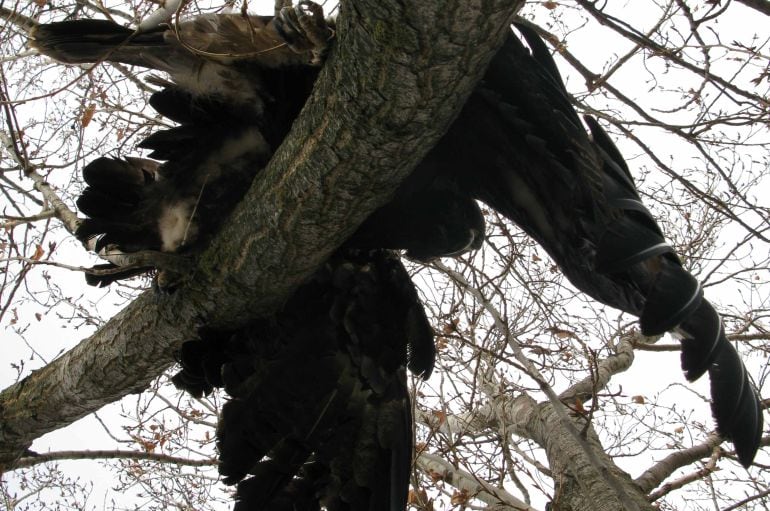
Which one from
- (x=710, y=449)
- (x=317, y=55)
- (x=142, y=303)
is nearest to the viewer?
(x=317, y=55)

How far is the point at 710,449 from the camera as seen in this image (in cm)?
340

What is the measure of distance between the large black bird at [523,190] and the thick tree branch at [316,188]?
27cm

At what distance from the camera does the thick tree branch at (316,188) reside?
1188 millimetres

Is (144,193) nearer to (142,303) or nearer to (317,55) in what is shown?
(142,303)

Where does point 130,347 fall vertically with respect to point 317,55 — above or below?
below

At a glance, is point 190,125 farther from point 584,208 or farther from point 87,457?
point 87,457

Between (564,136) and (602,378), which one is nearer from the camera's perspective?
(564,136)

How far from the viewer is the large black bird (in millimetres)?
1539

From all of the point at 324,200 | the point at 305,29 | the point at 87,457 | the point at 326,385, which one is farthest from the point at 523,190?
the point at 87,457

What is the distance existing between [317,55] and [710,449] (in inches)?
119

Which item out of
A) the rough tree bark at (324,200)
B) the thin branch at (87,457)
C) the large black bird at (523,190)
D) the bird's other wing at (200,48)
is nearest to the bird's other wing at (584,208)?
the large black bird at (523,190)

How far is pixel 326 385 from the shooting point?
7.70 feet

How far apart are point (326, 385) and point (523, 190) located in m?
1.04

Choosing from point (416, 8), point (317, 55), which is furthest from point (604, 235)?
point (317, 55)
